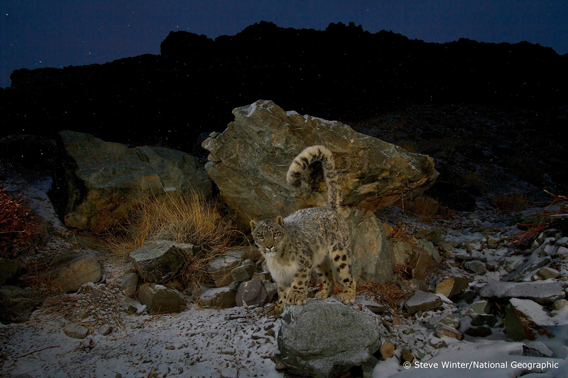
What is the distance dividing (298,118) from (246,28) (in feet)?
74.2

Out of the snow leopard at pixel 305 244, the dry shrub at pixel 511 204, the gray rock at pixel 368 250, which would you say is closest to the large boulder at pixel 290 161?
the gray rock at pixel 368 250

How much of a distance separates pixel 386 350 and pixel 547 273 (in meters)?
2.33

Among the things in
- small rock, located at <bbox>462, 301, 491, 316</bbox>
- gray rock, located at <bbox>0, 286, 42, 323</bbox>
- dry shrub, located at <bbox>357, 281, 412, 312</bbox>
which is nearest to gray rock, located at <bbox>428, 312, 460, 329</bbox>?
small rock, located at <bbox>462, 301, 491, 316</bbox>

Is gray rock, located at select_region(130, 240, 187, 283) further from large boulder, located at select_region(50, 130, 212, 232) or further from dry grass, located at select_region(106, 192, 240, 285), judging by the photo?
large boulder, located at select_region(50, 130, 212, 232)

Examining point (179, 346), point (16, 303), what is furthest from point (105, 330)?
point (16, 303)

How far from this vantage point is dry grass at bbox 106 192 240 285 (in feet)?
16.6

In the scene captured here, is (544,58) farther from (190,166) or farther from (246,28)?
(190,166)

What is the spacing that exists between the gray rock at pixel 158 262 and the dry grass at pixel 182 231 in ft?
0.84

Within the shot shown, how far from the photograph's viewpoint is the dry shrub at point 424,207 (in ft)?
26.3

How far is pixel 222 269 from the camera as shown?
16.2ft

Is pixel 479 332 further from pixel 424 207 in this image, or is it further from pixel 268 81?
pixel 268 81

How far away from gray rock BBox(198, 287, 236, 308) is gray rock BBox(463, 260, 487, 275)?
4.18 metres

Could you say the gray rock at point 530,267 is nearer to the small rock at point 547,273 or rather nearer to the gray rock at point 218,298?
the small rock at point 547,273

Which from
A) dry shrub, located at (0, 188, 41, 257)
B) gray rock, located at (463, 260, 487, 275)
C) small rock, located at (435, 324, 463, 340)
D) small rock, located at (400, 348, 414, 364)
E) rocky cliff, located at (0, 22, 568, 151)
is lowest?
gray rock, located at (463, 260, 487, 275)
